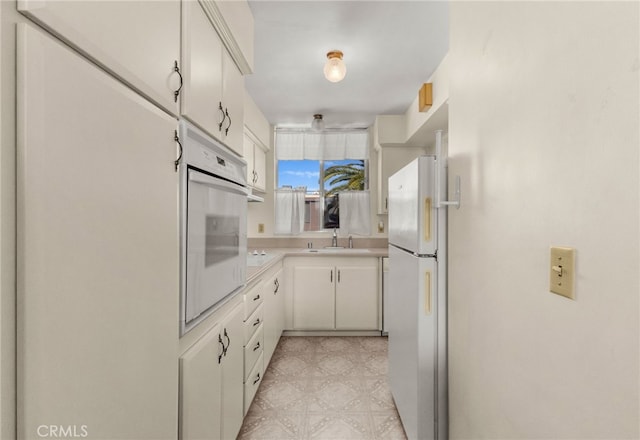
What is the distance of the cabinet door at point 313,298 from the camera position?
11.2 ft

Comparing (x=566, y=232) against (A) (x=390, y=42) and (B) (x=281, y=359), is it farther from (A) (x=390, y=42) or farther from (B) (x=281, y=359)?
(B) (x=281, y=359)

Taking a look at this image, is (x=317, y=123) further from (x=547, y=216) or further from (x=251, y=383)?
(x=547, y=216)

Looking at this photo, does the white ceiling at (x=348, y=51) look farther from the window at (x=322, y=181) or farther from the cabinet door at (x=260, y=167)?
the window at (x=322, y=181)

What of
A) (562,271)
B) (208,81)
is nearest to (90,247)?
(208,81)

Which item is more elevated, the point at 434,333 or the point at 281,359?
the point at 434,333

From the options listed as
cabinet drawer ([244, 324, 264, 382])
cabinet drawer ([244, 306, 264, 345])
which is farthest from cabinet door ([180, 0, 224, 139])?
cabinet drawer ([244, 324, 264, 382])

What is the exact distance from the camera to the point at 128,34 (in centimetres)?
75

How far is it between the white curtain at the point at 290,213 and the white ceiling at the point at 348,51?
104 cm

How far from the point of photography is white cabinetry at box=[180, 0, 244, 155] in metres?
1.07

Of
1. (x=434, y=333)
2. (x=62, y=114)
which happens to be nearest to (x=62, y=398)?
(x=62, y=114)

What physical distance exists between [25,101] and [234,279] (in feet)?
3.78

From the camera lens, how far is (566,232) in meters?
0.74

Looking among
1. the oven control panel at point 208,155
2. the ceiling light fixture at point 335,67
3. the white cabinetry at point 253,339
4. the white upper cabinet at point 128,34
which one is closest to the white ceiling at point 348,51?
the ceiling light fixture at point 335,67

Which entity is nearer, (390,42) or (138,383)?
(138,383)
